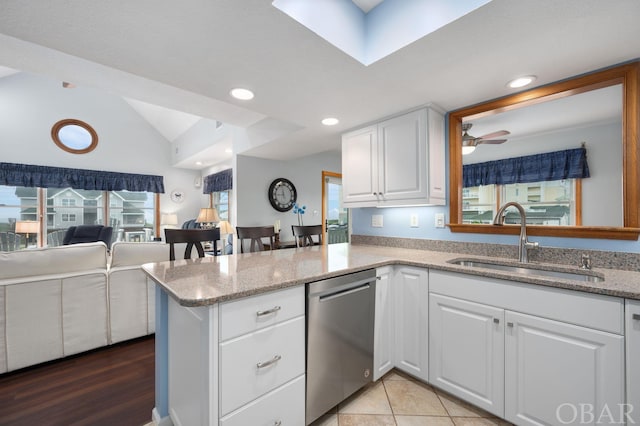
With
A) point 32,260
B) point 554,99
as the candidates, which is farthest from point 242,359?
point 554,99

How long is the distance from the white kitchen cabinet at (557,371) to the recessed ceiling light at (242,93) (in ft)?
6.94

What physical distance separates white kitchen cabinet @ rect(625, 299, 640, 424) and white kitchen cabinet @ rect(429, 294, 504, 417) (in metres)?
0.44

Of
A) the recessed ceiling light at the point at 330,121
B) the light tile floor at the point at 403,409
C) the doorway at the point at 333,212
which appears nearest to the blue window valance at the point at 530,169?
the recessed ceiling light at the point at 330,121

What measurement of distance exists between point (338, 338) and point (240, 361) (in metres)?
0.60

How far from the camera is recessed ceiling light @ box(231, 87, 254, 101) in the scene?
186cm

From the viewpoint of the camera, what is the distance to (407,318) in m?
1.83

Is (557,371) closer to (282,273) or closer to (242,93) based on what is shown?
(282,273)

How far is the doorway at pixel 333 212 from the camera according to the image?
5.38 m

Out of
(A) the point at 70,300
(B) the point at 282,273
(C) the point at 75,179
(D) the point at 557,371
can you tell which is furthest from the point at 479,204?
(C) the point at 75,179

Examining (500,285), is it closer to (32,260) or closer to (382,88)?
(382,88)

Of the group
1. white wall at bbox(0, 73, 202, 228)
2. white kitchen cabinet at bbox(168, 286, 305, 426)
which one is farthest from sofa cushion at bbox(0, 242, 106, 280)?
white wall at bbox(0, 73, 202, 228)

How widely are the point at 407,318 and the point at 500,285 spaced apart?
2.12 ft

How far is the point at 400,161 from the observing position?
2.20 metres

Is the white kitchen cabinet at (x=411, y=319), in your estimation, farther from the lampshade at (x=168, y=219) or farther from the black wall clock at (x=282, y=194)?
the lampshade at (x=168, y=219)
